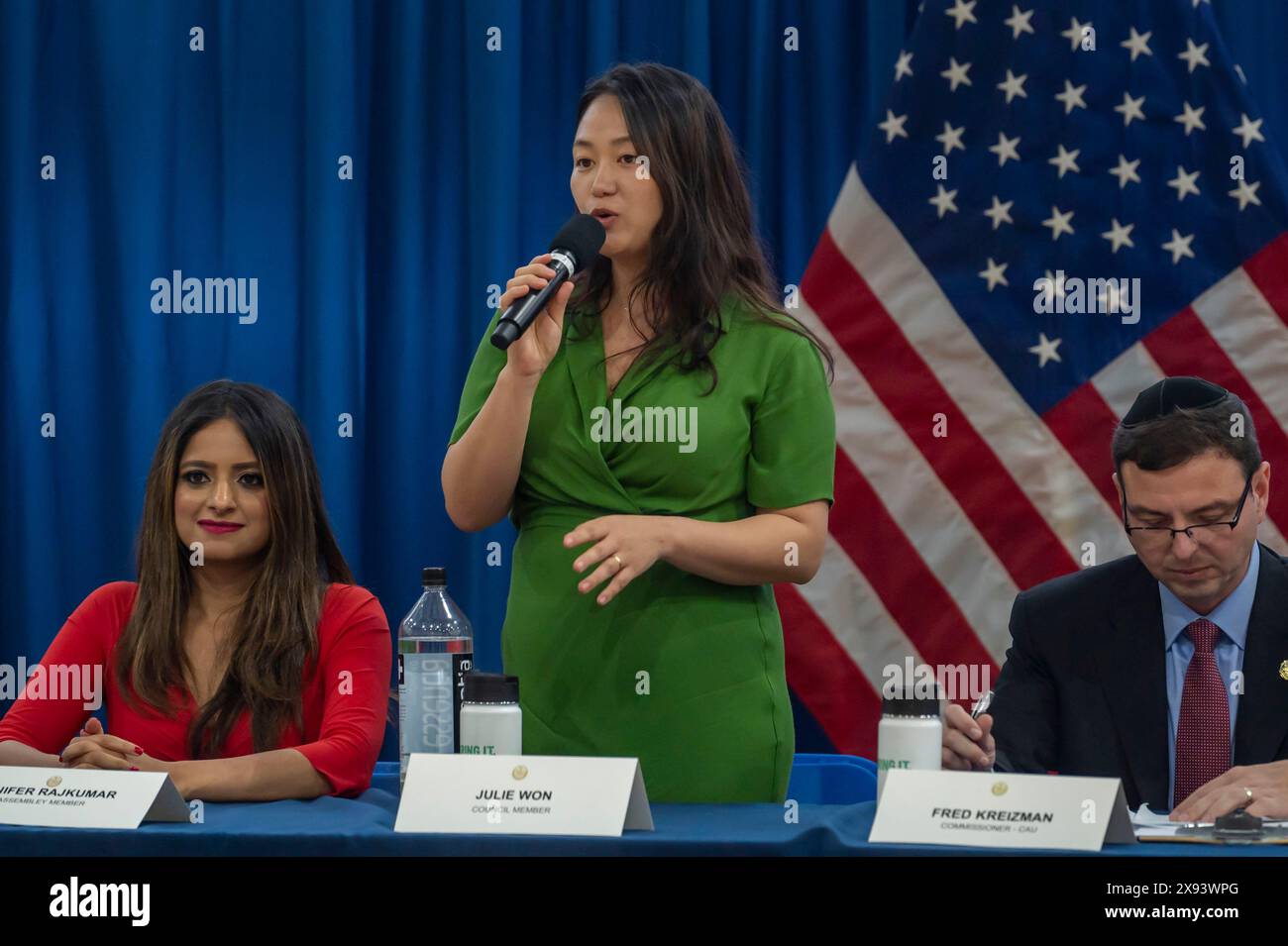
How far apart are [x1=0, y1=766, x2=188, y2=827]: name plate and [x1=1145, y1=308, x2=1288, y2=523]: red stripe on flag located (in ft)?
8.85

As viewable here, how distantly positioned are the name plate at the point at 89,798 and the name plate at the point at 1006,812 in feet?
2.42

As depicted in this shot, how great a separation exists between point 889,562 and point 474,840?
2.31 meters

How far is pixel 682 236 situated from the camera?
205cm

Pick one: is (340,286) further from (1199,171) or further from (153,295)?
(1199,171)

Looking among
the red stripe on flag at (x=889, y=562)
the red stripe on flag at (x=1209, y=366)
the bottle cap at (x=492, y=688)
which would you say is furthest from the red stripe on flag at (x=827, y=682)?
the bottle cap at (x=492, y=688)

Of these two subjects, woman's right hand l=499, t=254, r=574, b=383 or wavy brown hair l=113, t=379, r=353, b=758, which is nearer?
woman's right hand l=499, t=254, r=574, b=383

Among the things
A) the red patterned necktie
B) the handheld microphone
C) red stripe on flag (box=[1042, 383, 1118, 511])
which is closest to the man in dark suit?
the red patterned necktie

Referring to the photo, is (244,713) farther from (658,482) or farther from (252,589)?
(658,482)

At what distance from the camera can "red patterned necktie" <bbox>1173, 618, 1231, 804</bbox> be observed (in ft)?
6.31

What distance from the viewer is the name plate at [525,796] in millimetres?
1422

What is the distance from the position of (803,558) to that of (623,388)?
13.3 inches

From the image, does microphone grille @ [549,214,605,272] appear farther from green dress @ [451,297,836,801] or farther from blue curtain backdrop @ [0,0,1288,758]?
blue curtain backdrop @ [0,0,1288,758]

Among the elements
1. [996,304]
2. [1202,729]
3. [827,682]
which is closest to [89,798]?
[1202,729]

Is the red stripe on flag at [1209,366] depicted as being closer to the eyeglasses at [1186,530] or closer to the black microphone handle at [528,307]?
the eyeglasses at [1186,530]
